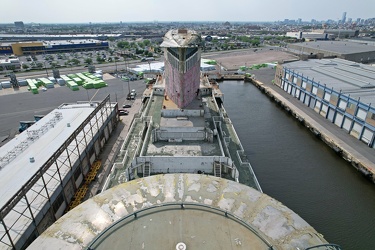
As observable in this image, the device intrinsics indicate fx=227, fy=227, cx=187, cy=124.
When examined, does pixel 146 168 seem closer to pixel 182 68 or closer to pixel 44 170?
pixel 44 170

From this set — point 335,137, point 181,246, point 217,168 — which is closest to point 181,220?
point 181,246

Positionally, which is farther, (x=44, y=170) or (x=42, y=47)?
(x=42, y=47)

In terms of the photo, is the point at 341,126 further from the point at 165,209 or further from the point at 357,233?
the point at 165,209

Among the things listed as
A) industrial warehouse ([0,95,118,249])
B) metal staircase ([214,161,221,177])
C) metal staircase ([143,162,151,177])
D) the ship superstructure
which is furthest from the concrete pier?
industrial warehouse ([0,95,118,249])

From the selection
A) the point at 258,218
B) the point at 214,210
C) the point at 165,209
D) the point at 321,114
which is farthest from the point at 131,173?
the point at 321,114

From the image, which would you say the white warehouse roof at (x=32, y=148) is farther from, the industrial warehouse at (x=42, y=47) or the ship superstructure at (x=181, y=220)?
the industrial warehouse at (x=42, y=47)

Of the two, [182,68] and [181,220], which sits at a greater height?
[182,68]

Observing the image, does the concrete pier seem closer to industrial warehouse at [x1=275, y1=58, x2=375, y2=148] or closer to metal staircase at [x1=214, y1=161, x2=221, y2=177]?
industrial warehouse at [x1=275, y1=58, x2=375, y2=148]
